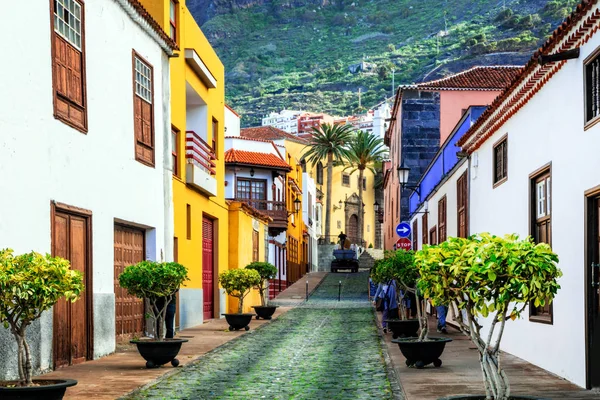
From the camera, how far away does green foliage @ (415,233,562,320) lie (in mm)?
7551

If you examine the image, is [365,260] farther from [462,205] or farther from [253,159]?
[462,205]

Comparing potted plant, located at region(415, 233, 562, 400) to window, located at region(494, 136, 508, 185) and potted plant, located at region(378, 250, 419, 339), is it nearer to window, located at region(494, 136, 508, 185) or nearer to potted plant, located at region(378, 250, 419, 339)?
window, located at region(494, 136, 508, 185)

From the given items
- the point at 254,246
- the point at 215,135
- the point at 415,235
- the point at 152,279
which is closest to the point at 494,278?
the point at 152,279

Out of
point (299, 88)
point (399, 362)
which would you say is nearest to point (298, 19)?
point (299, 88)

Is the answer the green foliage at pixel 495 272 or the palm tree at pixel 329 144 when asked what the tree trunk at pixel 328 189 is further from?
the green foliage at pixel 495 272

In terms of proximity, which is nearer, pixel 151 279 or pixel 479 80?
pixel 151 279

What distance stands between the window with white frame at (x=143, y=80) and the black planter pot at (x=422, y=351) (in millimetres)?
7351

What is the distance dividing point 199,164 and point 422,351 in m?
11.7

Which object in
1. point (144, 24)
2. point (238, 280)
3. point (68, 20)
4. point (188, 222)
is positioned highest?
point (144, 24)

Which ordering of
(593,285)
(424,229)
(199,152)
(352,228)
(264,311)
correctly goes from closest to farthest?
(593,285), (199,152), (264,311), (424,229), (352,228)

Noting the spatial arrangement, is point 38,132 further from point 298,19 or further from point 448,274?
point 298,19

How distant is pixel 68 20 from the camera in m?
13.7

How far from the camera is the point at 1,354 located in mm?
10828

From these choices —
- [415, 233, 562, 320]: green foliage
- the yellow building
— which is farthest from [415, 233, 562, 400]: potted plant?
the yellow building
